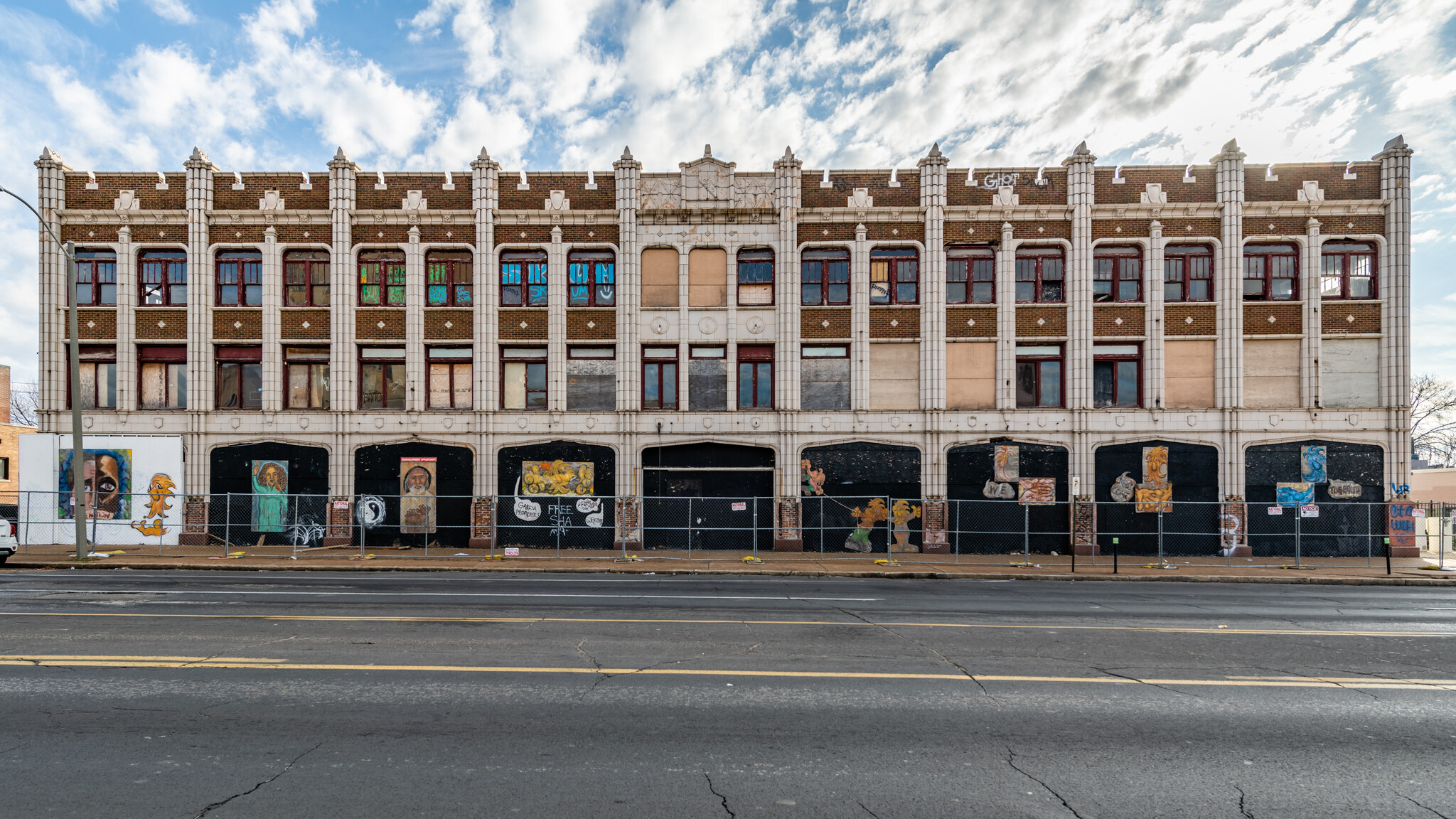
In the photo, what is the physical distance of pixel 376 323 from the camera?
22.6 meters

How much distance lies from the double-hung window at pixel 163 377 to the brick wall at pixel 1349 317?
38283 millimetres

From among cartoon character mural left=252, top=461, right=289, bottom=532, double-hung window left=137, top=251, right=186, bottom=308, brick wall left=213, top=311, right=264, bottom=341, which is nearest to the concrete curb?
cartoon character mural left=252, top=461, right=289, bottom=532

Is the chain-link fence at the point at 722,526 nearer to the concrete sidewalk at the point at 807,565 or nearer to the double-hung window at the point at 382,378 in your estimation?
the concrete sidewalk at the point at 807,565

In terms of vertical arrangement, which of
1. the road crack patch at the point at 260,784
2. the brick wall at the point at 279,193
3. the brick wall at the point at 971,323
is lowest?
the road crack patch at the point at 260,784

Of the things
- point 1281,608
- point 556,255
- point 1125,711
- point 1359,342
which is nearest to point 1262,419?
point 1359,342

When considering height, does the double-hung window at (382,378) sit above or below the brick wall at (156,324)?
below

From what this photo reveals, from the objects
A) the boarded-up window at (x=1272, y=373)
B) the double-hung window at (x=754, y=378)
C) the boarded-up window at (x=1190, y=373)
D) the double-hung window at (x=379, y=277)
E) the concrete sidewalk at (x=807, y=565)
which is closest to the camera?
the concrete sidewalk at (x=807, y=565)

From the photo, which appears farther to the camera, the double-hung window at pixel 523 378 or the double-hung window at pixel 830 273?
the double-hung window at pixel 523 378

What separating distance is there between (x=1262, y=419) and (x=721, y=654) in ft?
71.6

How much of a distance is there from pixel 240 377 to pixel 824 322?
20232mm

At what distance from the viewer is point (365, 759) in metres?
→ 5.54

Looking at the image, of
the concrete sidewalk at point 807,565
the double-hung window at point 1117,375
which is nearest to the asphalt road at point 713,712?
the concrete sidewalk at point 807,565

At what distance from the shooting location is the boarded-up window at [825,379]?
2231cm

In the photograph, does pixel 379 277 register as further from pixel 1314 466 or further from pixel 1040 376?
pixel 1314 466
